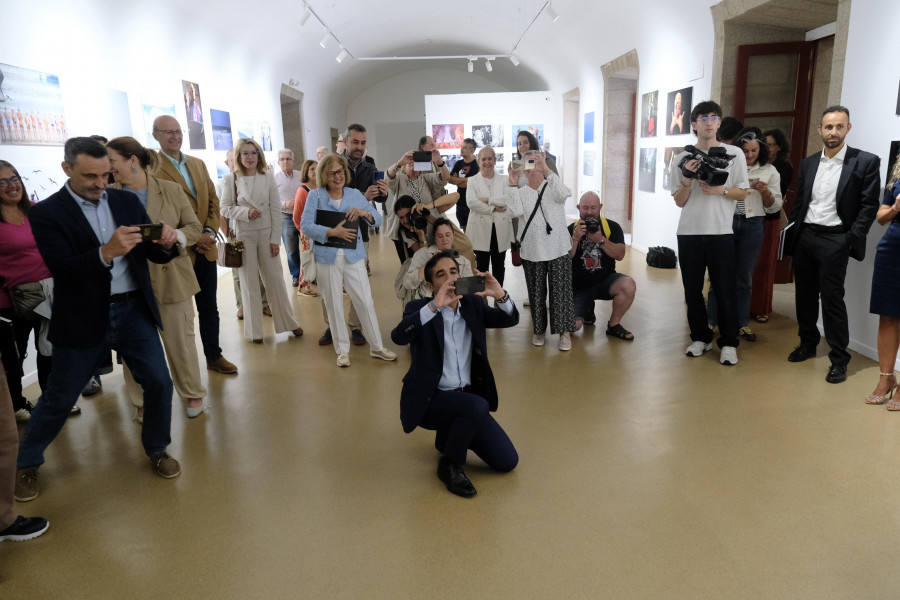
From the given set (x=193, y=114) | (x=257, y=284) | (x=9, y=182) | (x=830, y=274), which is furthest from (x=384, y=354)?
(x=193, y=114)

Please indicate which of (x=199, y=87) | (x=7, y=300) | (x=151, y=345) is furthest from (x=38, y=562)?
(x=199, y=87)

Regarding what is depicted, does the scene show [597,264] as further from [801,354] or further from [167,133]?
[167,133]

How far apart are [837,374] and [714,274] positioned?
1.16m

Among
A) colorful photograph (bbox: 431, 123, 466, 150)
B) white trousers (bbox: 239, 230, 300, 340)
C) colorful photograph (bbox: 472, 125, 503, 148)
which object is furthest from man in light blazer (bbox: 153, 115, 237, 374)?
colorful photograph (bbox: 472, 125, 503, 148)

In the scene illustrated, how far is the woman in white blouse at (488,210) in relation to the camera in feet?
20.8

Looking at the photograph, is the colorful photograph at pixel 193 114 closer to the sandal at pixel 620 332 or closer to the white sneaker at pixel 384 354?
the white sneaker at pixel 384 354

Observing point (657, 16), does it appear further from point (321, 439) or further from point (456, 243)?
point (321, 439)

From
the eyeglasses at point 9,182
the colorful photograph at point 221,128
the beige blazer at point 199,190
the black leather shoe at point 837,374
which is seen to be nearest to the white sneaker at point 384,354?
the beige blazer at point 199,190

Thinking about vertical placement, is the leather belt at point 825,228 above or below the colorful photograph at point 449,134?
below

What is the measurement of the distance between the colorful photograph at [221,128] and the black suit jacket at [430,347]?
8.67m

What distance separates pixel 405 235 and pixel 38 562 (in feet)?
12.8

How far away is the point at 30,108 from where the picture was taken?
559 cm

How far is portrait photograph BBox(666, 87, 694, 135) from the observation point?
30.3 feet

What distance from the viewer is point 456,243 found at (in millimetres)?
5461
